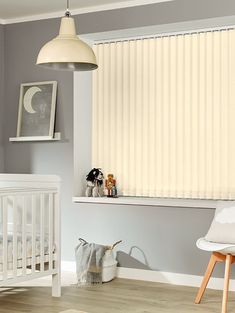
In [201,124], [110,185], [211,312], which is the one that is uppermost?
[201,124]

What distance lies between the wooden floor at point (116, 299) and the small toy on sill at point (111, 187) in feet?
2.51

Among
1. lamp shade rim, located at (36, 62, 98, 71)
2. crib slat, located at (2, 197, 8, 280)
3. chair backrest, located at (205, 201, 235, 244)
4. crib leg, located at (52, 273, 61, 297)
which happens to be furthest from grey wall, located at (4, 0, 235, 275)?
crib slat, located at (2, 197, 8, 280)

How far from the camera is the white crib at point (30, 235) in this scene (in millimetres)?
4055

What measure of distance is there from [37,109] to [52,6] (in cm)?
90

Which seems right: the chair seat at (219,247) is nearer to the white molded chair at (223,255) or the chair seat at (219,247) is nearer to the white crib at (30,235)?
the white molded chair at (223,255)

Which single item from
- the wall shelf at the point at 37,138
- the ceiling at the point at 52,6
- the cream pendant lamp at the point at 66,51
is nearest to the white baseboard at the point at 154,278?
the wall shelf at the point at 37,138

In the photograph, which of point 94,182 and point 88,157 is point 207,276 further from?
point 88,157

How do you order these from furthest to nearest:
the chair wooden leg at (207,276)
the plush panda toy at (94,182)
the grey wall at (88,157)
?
the plush panda toy at (94,182) < the grey wall at (88,157) < the chair wooden leg at (207,276)

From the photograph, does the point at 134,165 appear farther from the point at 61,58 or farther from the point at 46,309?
the point at 61,58

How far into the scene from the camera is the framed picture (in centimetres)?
551

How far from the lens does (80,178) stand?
549cm

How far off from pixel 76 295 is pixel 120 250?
826mm

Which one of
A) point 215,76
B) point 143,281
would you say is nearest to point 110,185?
point 143,281

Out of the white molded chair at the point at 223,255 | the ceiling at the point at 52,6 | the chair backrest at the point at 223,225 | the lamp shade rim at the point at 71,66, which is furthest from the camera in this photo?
the ceiling at the point at 52,6
